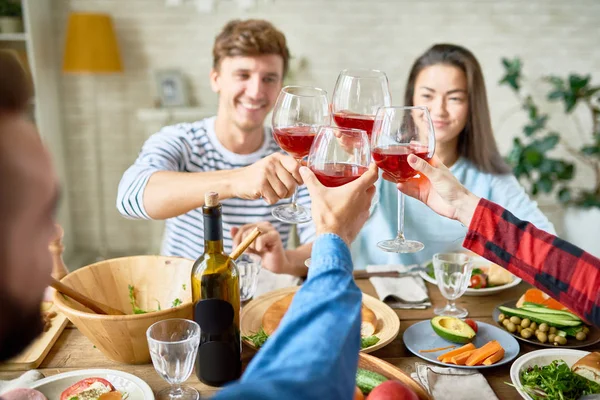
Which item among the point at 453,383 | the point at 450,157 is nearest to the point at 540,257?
the point at 453,383

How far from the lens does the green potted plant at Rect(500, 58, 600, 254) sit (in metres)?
3.89

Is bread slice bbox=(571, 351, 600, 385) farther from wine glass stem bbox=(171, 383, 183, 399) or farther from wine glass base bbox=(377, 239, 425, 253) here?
wine glass stem bbox=(171, 383, 183, 399)

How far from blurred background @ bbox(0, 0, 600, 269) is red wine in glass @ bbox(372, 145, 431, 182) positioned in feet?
9.65

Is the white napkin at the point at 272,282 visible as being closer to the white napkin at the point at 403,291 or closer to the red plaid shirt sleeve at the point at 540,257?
the white napkin at the point at 403,291

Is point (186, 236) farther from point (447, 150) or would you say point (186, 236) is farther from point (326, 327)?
point (326, 327)

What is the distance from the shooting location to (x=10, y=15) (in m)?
3.84

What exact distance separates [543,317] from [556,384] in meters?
0.33

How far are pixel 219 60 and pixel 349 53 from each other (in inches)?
81.8

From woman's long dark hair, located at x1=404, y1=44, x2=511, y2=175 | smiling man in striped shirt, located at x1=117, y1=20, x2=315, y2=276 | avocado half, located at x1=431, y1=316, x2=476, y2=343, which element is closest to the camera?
avocado half, located at x1=431, y1=316, x2=476, y2=343

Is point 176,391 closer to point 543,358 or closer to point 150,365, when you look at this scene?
point 150,365

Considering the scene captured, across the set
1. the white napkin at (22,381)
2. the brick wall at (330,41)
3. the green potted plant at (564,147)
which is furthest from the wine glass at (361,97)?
the brick wall at (330,41)

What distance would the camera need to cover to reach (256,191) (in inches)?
59.8

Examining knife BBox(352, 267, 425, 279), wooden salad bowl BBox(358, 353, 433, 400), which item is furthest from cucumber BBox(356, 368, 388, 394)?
knife BBox(352, 267, 425, 279)

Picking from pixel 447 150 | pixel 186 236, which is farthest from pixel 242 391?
pixel 447 150
